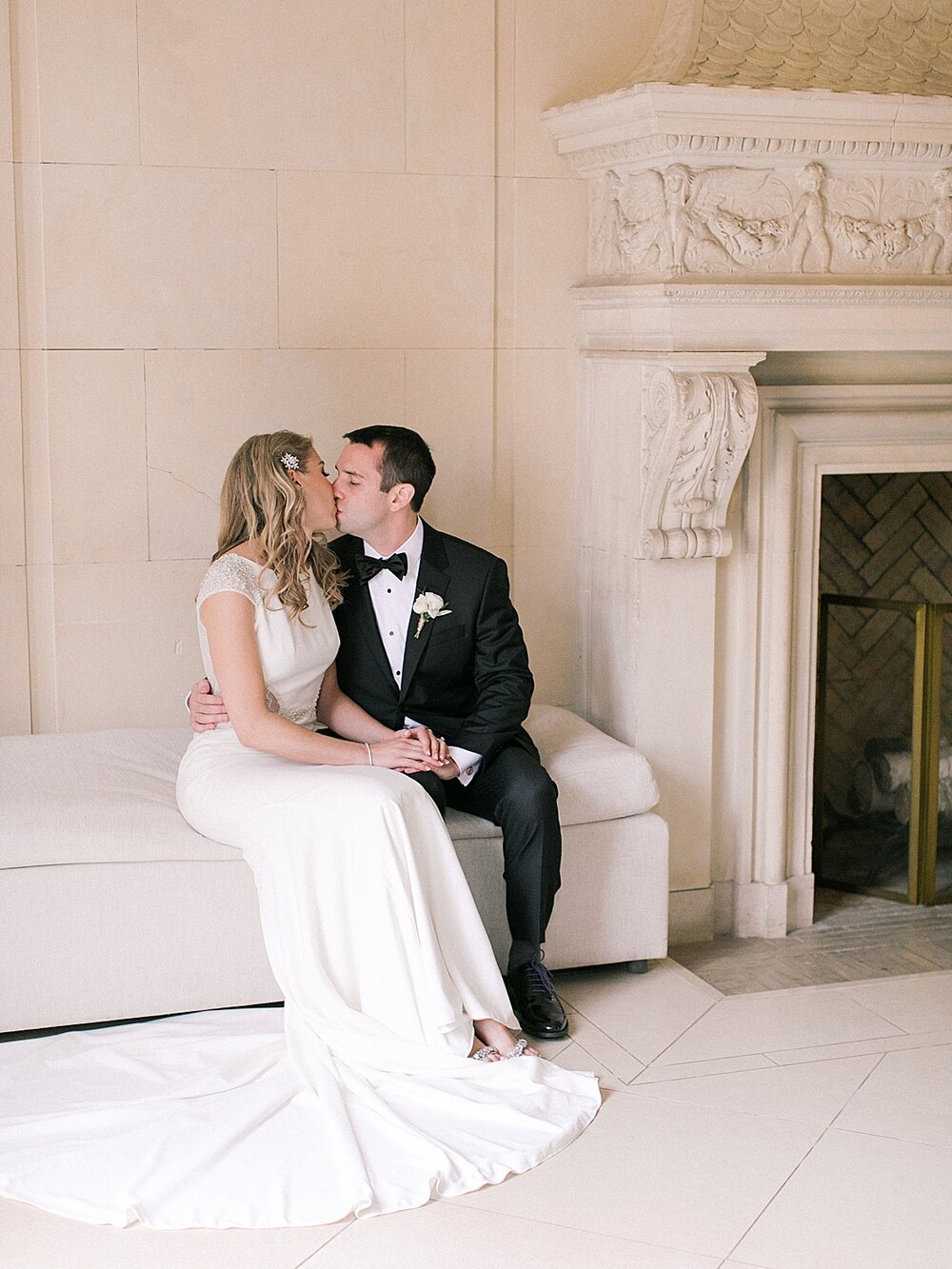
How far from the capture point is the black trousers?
3.68 m

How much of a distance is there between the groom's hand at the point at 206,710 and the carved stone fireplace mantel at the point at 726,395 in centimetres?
117

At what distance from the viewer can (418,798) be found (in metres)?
3.45

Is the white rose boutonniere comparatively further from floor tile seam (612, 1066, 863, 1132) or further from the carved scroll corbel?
floor tile seam (612, 1066, 863, 1132)

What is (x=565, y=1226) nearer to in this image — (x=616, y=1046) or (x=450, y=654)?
(x=616, y=1046)

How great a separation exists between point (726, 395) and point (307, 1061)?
197 centimetres

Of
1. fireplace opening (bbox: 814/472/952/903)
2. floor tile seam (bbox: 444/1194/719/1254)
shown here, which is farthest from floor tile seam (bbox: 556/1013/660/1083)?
fireplace opening (bbox: 814/472/952/903)

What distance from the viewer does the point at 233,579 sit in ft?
11.8

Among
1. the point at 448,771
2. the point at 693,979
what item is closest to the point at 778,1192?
the point at 693,979

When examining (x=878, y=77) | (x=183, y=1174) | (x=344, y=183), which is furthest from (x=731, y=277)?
(x=183, y=1174)

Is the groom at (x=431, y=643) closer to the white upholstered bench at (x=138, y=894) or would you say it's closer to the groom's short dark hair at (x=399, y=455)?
the groom's short dark hair at (x=399, y=455)

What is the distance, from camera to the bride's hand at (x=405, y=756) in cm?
368

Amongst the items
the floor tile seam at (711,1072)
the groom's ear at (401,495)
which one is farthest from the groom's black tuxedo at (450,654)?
the floor tile seam at (711,1072)

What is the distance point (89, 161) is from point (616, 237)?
140cm

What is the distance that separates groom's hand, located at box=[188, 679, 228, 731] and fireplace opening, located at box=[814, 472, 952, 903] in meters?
2.08
